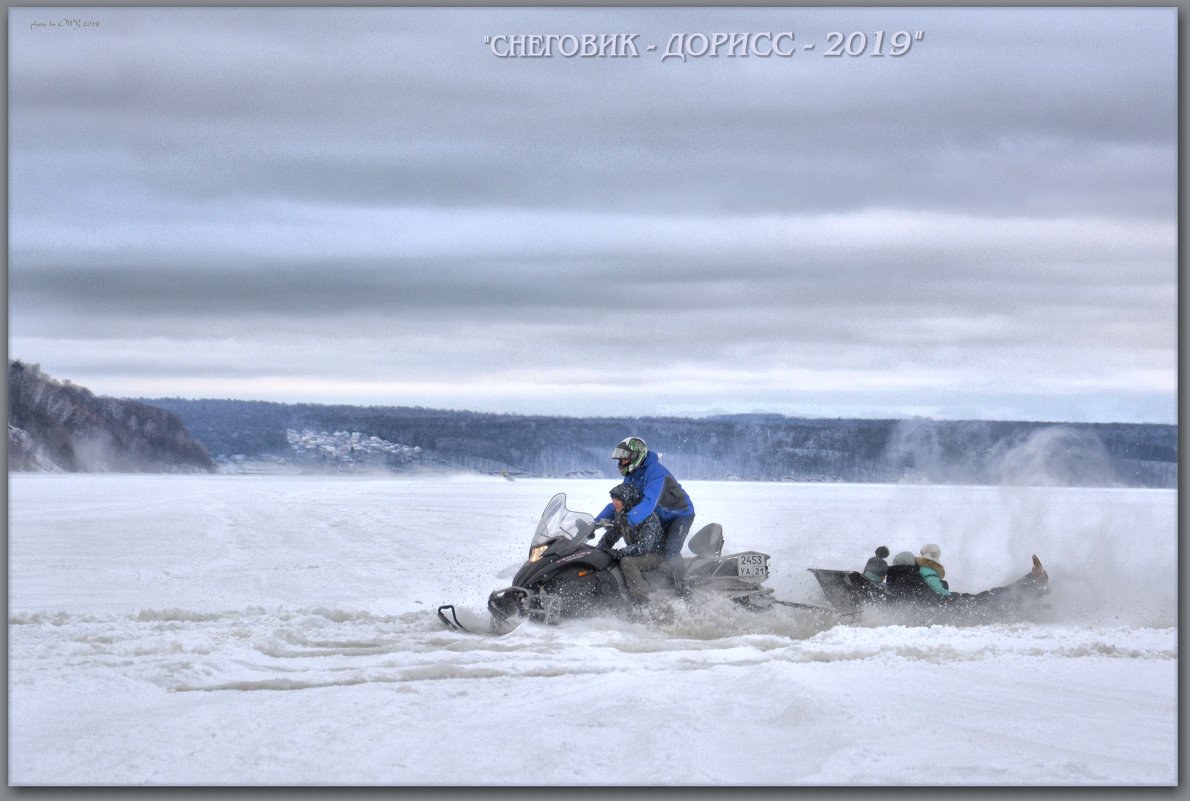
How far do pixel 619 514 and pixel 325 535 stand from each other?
10381 mm

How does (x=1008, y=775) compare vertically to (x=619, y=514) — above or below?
below

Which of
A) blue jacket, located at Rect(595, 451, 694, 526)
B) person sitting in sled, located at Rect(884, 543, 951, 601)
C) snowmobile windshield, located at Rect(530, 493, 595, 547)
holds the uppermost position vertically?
blue jacket, located at Rect(595, 451, 694, 526)

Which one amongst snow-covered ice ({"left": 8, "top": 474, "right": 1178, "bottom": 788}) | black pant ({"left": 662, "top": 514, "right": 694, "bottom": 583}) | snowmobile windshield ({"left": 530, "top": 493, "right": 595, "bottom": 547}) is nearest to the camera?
snow-covered ice ({"left": 8, "top": 474, "right": 1178, "bottom": 788})

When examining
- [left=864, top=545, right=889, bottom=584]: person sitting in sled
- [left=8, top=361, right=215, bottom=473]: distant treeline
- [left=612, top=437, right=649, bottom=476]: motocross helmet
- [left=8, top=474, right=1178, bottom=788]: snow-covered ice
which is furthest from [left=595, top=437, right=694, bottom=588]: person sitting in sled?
[left=8, top=361, right=215, bottom=473]: distant treeline

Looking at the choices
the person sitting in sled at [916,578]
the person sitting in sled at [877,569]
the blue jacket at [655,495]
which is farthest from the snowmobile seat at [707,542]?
the person sitting in sled at [916,578]

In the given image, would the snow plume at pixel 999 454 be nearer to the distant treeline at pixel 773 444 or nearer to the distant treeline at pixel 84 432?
the distant treeline at pixel 773 444

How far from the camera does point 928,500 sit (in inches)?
926

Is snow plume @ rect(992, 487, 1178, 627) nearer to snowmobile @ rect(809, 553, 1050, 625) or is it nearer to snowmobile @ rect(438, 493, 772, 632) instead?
snowmobile @ rect(809, 553, 1050, 625)

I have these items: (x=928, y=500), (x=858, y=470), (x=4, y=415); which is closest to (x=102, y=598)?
(x=4, y=415)

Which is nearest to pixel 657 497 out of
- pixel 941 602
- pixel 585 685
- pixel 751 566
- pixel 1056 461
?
pixel 751 566

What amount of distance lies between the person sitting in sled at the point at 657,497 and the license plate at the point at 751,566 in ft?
1.45

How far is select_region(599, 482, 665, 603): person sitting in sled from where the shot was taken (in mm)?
9555

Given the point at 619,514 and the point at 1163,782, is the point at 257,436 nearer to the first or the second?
the point at 619,514

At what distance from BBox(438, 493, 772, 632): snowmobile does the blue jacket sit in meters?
0.35
